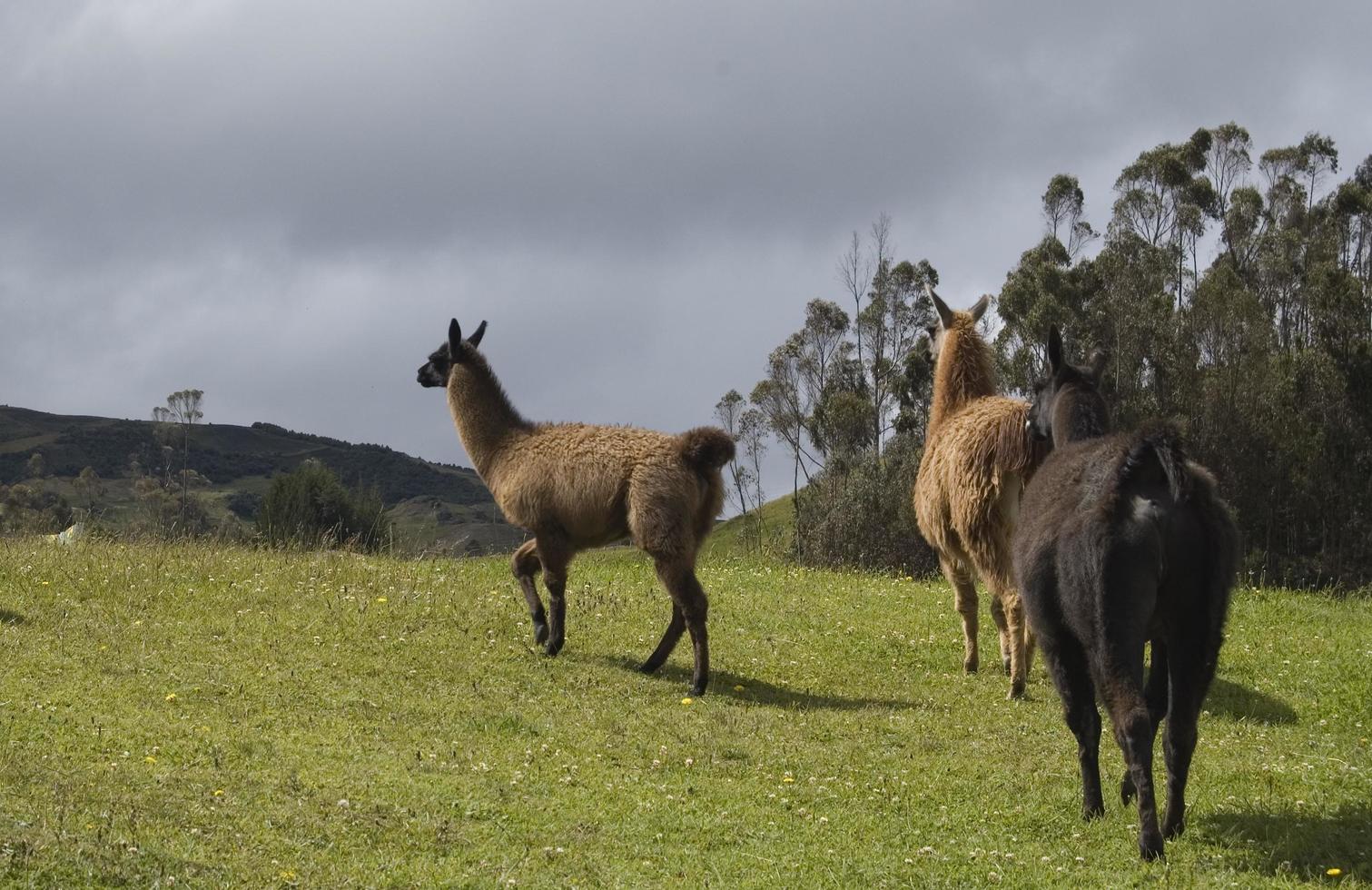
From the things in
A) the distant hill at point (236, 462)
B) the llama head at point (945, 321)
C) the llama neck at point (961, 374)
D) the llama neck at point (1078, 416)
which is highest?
the distant hill at point (236, 462)

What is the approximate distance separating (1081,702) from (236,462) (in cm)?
11771

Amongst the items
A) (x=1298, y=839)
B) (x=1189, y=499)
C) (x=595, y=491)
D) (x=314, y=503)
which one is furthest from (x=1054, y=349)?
(x=314, y=503)

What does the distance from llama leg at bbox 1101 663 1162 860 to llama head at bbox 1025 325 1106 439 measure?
2149mm

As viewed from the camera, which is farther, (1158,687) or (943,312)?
(943,312)

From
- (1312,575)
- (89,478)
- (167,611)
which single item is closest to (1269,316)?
(1312,575)

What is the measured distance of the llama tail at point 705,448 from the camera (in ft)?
38.9

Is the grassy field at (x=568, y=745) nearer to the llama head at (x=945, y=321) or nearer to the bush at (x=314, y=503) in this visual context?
the llama head at (x=945, y=321)

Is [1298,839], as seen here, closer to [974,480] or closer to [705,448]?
[974,480]

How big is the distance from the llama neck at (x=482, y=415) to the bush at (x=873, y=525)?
23812mm

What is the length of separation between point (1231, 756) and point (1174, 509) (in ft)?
11.4

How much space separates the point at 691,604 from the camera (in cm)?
1158

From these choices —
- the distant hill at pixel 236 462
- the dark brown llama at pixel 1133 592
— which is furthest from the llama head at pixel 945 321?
the distant hill at pixel 236 462

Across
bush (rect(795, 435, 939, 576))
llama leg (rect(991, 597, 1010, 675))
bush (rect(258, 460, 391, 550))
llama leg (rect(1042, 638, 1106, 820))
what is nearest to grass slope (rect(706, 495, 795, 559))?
bush (rect(795, 435, 939, 576))

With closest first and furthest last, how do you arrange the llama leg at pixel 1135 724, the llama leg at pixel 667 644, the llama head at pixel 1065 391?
the llama leg at pixel 1135 724
the llama head at pixel 1065 391
the llama leg at pixel 667 644
